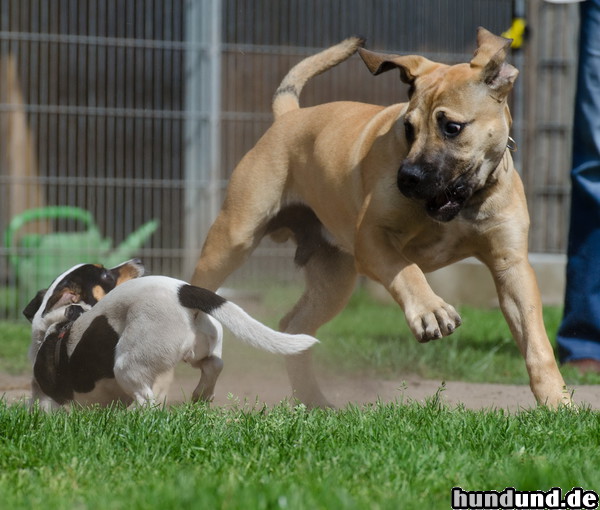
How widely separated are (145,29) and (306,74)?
300 cm

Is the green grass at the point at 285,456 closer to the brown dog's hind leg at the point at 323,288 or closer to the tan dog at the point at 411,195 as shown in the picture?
the tan dog at the point at 411,195

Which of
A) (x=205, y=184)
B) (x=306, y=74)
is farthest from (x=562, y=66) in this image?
(x=306, y=74)

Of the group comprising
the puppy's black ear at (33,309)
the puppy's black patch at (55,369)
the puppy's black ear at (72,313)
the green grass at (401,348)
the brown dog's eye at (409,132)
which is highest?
the brown dog's eye at (409,132)

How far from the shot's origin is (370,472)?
2.71m

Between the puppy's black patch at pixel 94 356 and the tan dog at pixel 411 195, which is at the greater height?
the tan dog at pixel 411 195

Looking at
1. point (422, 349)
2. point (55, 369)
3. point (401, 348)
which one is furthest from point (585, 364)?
point (55, 369)

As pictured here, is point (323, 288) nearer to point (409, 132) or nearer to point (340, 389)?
point (340, 389)

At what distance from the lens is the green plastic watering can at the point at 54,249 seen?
793 cm

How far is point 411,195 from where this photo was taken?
4055 millimetres

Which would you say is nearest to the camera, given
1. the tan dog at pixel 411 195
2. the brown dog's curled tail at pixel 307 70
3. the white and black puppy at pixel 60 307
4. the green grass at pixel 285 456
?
the green grass at pixel 285 456

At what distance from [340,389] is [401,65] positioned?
76.6 inches

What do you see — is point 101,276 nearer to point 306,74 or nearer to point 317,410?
point 317,410

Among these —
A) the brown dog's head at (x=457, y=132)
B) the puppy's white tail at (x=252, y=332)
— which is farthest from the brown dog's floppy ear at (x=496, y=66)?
the puppy's white tail at (x=252, y=332)

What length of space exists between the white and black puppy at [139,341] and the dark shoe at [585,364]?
2.50 meters
